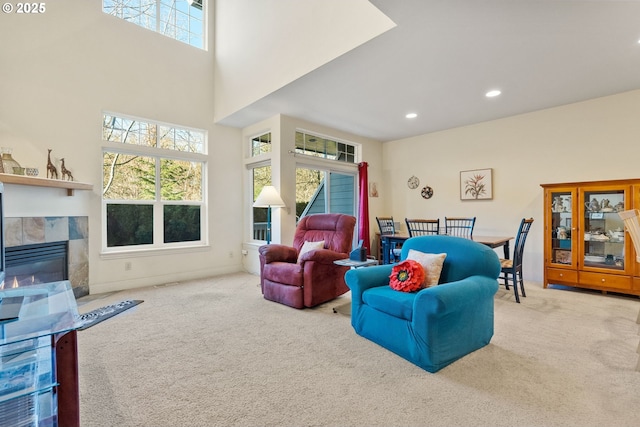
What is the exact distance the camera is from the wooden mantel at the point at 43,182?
113 inches

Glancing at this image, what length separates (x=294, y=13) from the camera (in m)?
3.49

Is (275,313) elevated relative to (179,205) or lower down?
lower down

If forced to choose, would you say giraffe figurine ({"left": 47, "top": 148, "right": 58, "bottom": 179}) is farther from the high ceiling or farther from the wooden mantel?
the high ceiling

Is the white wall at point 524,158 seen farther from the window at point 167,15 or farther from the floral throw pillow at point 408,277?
the window at point 167,15

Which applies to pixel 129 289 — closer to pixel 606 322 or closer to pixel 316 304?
pixel 316 304

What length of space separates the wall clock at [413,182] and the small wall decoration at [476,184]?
0.83 metres

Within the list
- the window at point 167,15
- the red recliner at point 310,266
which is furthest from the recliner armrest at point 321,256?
the window at point 167,15

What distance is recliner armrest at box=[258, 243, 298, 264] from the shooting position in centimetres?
366

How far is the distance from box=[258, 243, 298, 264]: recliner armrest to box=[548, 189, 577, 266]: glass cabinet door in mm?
3490

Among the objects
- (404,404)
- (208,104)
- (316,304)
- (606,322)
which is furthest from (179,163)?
(606,322)

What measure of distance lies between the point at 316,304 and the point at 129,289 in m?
2.69

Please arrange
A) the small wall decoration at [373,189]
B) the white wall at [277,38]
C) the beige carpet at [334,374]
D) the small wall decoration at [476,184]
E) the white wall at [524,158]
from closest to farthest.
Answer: the beige carpet at [334,374]
the white wall at [277,38]
the white wall at [524,158]
the small wall decoration at [476,184]
the small wall decoration at [373,189]

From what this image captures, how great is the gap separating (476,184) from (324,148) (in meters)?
2.65

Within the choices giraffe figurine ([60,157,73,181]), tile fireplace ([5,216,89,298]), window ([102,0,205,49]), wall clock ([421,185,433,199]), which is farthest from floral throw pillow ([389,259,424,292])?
window ([102,0,205,49])
